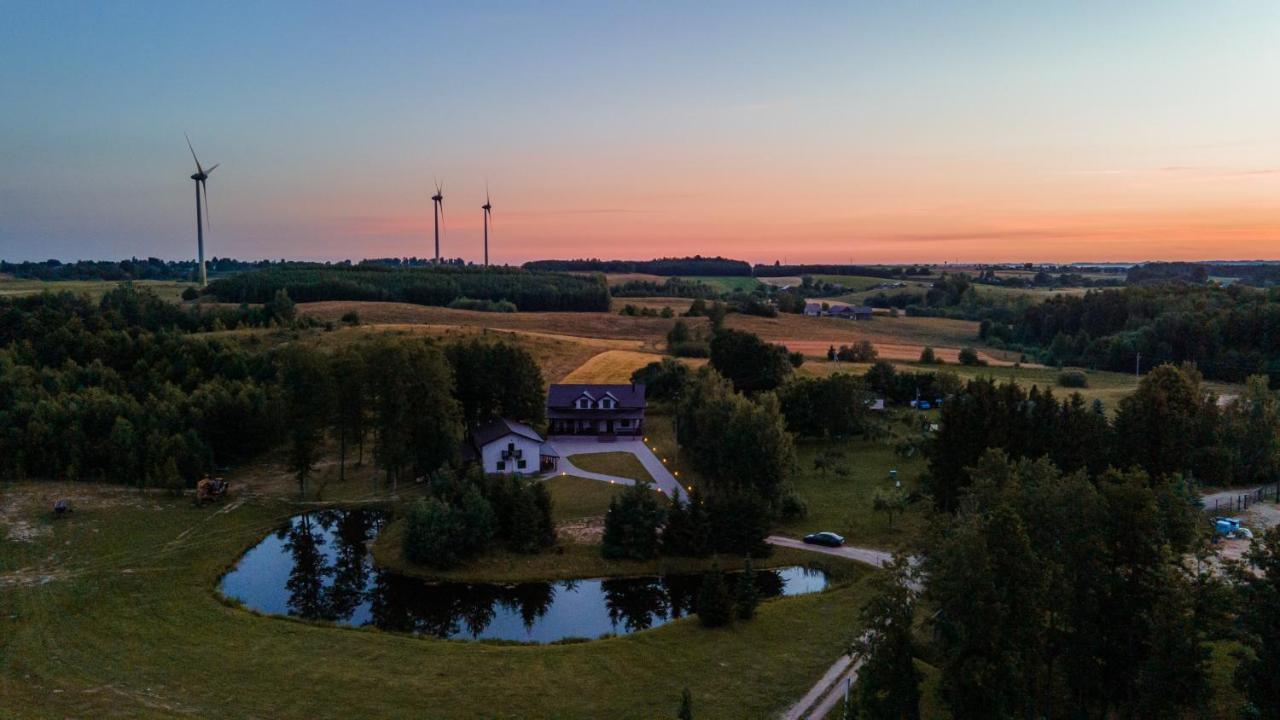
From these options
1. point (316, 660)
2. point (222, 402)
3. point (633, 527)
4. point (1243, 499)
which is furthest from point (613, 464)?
point (1243, 499)

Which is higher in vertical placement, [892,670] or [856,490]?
[892,670]

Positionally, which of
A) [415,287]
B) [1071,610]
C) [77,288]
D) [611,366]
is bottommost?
[1071,610]

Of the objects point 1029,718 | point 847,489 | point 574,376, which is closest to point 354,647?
point 1029,718

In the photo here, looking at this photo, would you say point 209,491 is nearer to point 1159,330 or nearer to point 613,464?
point 613,464

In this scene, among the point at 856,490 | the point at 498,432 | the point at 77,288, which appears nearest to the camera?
the point at 856,490

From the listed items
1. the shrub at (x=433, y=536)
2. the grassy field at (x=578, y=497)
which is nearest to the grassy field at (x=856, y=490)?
the grassy field at (x=578, y=497)

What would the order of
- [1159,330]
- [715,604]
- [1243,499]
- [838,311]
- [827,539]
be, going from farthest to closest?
[838,311] < [1159,330] < [1243,499] < [827,539] < [715,604]
